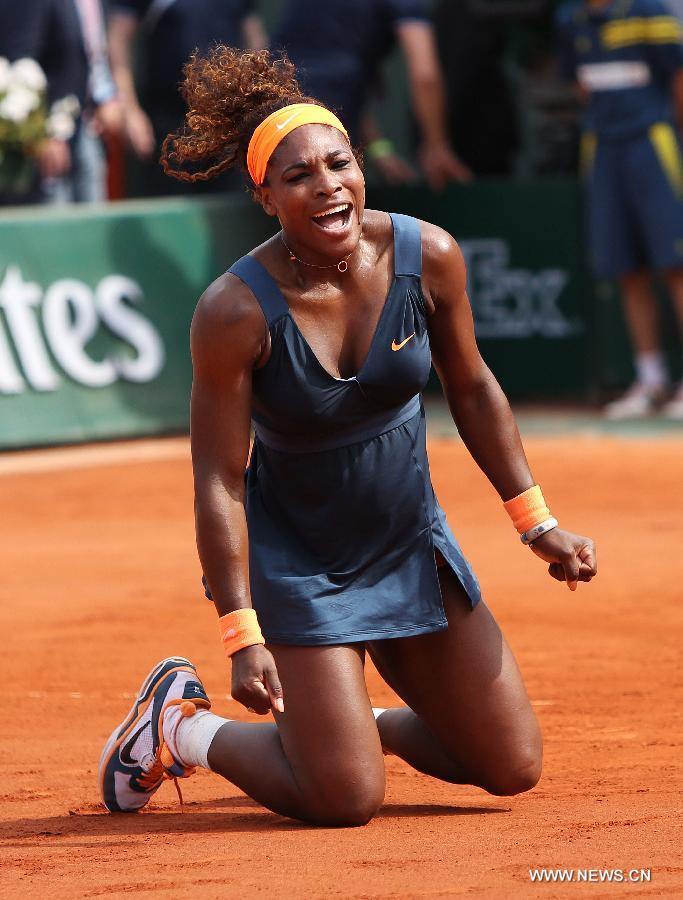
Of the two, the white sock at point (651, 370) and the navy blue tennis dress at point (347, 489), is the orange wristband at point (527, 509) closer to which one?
the navy blue tennis dress at point (347, 489)

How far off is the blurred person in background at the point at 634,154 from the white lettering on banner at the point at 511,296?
2.01 feet

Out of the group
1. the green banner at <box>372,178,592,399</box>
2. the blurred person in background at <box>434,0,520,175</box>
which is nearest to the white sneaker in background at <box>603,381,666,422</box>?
the green banner at <box>372,178,592,399</box>

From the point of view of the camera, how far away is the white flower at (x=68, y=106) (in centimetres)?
1095

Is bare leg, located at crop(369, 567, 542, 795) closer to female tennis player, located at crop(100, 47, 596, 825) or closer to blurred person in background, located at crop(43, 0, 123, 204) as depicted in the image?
female tennis player, located at crop(100, 47, 596, 825)

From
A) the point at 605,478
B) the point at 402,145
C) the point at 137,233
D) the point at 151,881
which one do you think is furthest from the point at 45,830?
the point at 402,145

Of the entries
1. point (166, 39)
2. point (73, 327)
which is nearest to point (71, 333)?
point (73, 327)

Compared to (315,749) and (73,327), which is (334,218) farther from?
(73,327)

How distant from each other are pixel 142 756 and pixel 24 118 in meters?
6.72

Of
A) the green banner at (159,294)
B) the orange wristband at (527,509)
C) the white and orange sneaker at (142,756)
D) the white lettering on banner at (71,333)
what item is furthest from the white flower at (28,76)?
the orange wristband at (527,509)

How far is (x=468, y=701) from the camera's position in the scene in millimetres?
4652

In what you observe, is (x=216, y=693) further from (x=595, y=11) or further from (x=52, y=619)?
(x=595, y=11)

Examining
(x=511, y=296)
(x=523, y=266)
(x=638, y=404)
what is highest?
(x=523, y=266)

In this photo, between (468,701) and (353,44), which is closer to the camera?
(468,701)

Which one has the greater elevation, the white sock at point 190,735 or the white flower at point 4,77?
the white flower at point 4,77
